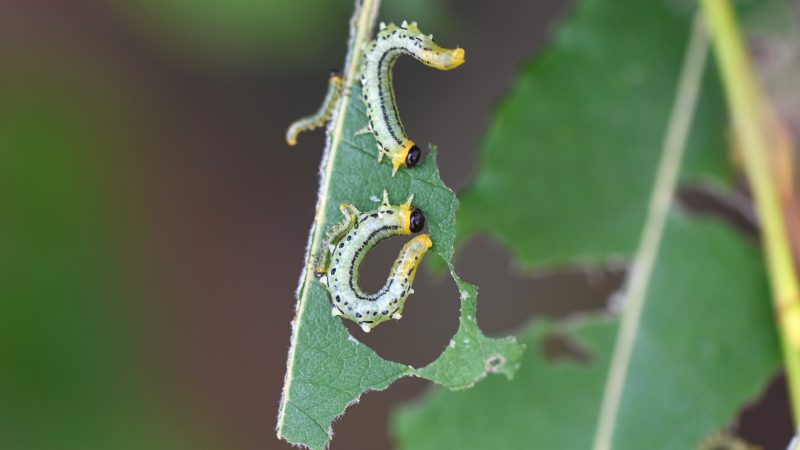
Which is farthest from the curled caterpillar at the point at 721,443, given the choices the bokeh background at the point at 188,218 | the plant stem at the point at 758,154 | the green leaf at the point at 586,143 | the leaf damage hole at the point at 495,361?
the bokeh background at the point at 188,218

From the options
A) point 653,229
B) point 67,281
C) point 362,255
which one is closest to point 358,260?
point 362,255

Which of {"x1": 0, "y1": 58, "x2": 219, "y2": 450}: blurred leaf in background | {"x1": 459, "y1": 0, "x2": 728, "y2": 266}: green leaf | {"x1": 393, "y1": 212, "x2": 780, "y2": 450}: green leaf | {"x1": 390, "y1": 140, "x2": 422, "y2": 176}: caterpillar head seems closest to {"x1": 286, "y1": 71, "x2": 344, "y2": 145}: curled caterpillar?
{"x1": 390, "y1": 140, "x2": 422, "y2": 176}: caterpillar head

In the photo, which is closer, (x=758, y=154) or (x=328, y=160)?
(x=328, y=160)

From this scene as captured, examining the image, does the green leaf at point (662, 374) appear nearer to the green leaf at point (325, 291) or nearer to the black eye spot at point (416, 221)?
the green leaf at point (325, 291)

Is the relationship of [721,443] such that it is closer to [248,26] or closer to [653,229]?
[653,229]

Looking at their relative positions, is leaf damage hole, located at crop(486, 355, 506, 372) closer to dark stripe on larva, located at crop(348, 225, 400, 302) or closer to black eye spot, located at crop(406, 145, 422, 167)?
dark stripe on larva, located at crop(348, 225, 400, 302)

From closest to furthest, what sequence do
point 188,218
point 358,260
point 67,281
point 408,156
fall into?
point 408,156 → point 358,260 → point 67,281 → point 188,218
